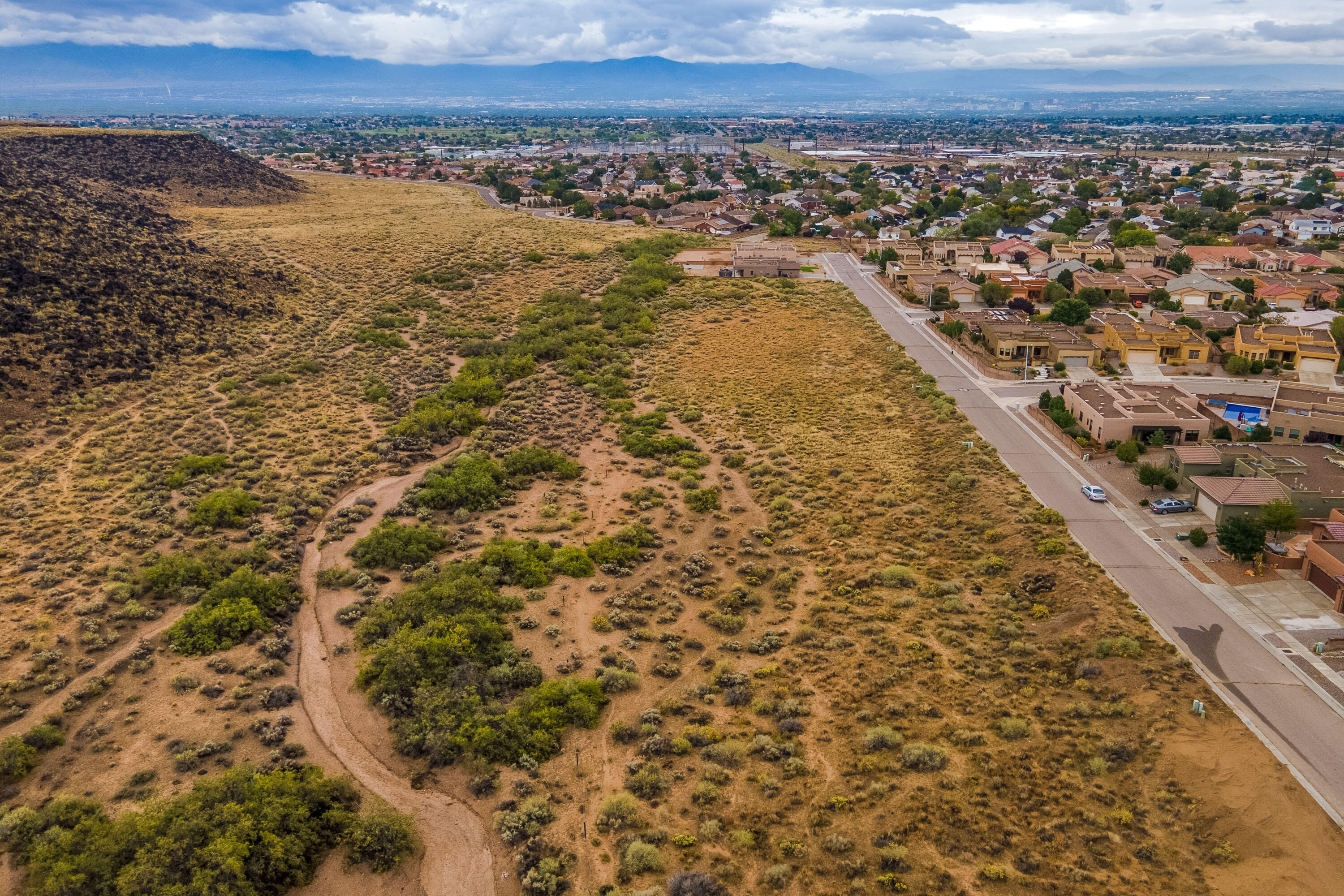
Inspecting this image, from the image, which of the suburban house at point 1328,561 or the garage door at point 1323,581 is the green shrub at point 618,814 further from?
the garage door at point 1323,581

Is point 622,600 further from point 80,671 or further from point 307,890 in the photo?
Answer: point 80,671

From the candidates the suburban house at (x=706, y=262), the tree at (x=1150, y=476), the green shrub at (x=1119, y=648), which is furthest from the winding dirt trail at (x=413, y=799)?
the suburban house at (x=706, y=262)

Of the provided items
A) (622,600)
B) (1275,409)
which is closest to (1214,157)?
(1275,409)

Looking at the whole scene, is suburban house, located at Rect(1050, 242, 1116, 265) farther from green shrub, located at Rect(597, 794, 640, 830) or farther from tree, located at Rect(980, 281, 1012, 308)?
green shrub, located at Rect(597, 794, 640, 830)

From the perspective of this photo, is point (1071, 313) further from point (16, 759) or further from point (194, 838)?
point (16, 759)

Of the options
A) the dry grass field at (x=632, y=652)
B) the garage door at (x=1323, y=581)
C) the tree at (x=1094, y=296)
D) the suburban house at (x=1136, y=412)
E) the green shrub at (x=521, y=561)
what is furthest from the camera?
the tree at (x=1094, y=296)

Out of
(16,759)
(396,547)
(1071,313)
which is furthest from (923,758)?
(1071,313)
